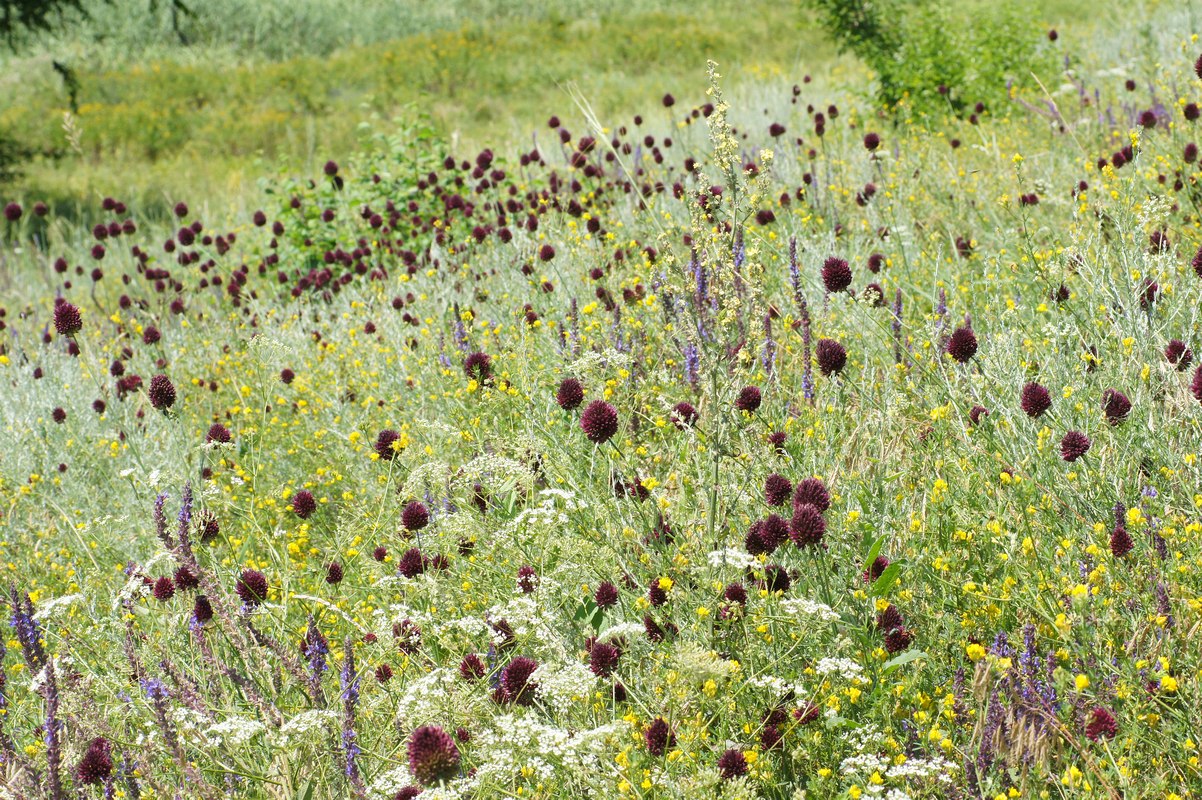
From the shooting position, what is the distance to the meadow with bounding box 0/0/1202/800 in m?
2.04

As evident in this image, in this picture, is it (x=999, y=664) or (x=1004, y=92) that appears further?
(x=1004, y=92)

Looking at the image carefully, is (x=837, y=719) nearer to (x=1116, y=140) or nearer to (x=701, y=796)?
(x=701, y=796)

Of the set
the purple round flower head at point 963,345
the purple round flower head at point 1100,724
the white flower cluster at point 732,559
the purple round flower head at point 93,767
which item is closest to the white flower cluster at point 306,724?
the purple round flower head at point 93,767

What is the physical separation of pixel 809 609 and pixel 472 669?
0.75 meters

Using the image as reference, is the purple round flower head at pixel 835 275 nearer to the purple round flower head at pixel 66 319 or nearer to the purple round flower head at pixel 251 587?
the purple round flower head at pixel 251 587

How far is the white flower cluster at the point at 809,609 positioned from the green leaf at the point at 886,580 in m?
0.20

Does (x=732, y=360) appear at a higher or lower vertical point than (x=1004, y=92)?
lower

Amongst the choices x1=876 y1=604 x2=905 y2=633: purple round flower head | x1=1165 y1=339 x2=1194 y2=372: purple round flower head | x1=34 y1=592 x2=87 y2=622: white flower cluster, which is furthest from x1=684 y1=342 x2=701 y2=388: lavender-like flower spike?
x1=34 y1=592 x2=87 y2=622: white flower cluster

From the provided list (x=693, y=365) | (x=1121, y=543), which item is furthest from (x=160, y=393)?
(x=1121, y=543)

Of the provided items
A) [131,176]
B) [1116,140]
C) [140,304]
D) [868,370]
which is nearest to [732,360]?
[868,370]

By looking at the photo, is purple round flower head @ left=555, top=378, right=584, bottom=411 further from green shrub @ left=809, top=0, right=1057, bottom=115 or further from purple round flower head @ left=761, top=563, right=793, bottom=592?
green shrub @ left=809, top=0, right=1057, bottom=115

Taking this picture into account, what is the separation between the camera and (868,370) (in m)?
3.63

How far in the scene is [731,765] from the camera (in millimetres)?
1947

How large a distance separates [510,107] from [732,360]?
16.9 m
